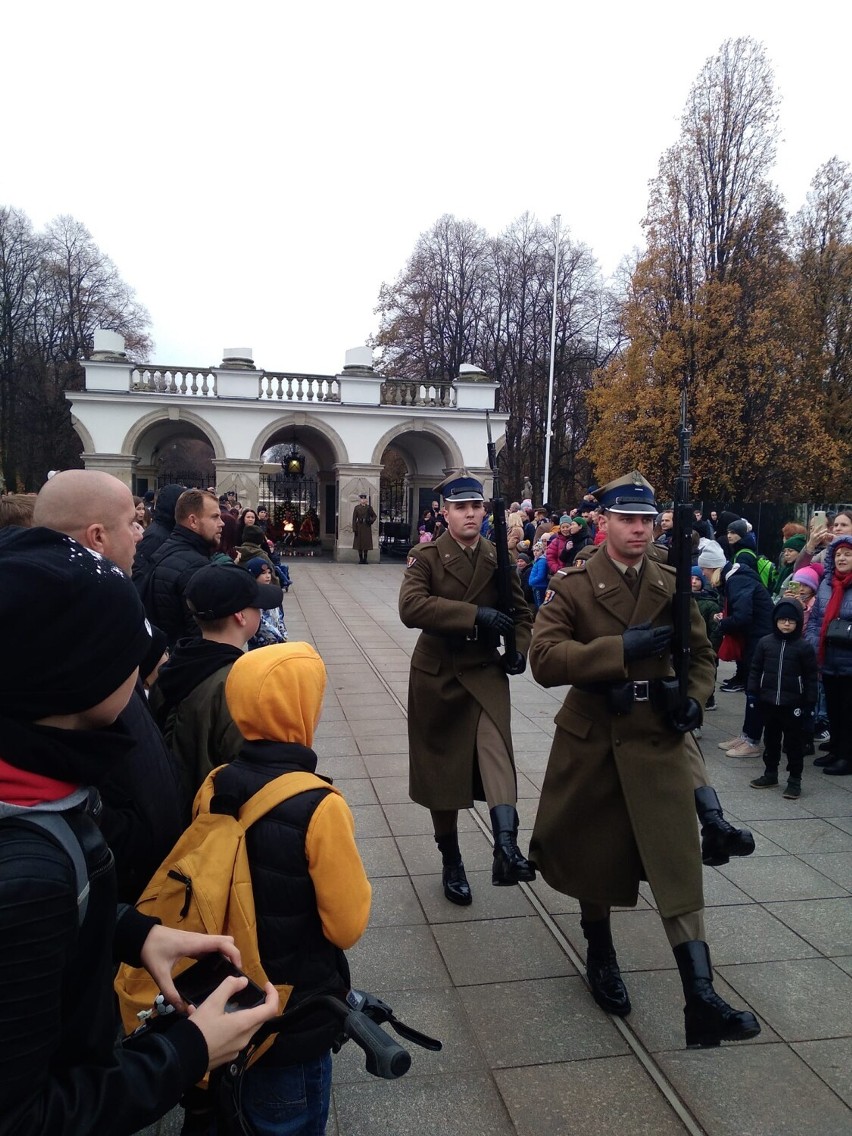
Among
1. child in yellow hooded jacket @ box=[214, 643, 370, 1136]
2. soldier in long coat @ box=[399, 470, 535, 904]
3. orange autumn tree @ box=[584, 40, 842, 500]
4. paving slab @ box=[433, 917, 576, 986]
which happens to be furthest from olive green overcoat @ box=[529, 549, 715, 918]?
orange autumn tree @ box=[584, 40, 842, 500]

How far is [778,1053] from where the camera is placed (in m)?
3.32

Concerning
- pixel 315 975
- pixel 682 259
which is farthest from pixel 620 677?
pixel 682 259

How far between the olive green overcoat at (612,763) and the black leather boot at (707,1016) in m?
0.24

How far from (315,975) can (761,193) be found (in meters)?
28.1

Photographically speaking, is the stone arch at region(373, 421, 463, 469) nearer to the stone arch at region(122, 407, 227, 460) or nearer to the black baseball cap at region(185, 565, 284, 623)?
the stone arch at region(122, 407, 227, 460)

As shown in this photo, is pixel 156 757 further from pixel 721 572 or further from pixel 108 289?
pixel 108 289

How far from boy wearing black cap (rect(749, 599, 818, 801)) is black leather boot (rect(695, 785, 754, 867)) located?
128 inches

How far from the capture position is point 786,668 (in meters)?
6.64

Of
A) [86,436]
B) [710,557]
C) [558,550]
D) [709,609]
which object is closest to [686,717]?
[709,609]

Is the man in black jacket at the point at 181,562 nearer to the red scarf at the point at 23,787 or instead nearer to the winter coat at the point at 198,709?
the winter coat at the point at 198,709

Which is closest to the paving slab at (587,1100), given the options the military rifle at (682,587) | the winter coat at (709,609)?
the military rifle at (682,587)

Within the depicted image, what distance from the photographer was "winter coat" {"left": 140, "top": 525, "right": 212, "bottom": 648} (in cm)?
488

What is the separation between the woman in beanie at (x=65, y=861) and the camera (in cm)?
123

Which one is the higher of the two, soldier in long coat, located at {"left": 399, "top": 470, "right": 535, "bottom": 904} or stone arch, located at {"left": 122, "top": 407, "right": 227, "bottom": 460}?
stone arch, located at {"left": 122, "top": 407, "right": 227, "bottom": 460}
